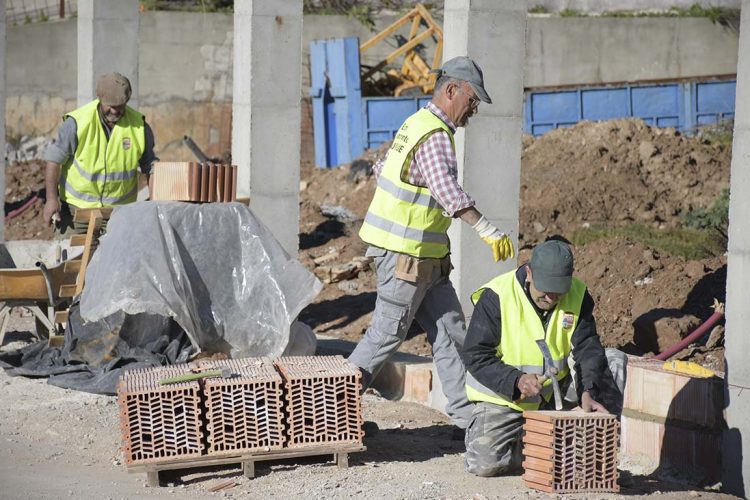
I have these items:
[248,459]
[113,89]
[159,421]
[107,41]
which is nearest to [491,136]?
[248,459]

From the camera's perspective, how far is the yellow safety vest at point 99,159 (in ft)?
30.5

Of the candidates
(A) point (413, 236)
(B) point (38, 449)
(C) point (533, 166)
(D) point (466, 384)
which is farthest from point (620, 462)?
(C) point (533, 166)

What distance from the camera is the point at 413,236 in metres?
6.47

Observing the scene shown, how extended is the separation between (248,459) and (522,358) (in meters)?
1.40

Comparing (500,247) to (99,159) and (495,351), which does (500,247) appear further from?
(99,159)

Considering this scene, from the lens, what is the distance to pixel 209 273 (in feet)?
26.7

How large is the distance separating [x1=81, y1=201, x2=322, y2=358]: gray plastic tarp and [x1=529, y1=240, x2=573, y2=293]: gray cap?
2602 millimetres

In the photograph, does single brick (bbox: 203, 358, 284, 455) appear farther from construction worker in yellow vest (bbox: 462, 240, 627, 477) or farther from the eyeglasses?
the eyeglasses

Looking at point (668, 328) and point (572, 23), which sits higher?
point (572, 23)

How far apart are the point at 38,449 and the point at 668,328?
4457mm

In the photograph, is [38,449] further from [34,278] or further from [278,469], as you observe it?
[34,278]

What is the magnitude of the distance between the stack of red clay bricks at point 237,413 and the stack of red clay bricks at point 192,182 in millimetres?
2268

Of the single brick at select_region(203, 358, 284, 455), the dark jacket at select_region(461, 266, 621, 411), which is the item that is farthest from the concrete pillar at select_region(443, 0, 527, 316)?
the single brick at select_region(203, 358, 284, 455)

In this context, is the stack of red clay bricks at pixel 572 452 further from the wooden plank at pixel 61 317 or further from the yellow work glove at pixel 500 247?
the wooden plank at pixel 61 317
